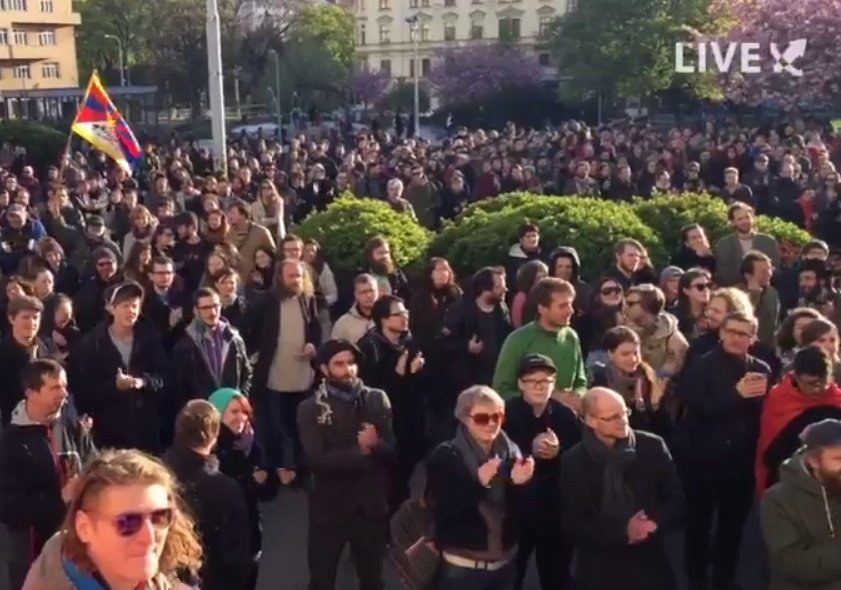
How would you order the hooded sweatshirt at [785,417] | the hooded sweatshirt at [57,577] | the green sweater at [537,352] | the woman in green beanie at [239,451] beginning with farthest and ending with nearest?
the green sweater at [537,352] < the woman in green beanie at [239,451] < the hooded sweatshirt at [785,417] < the hooded sweatshirt at [57,577]

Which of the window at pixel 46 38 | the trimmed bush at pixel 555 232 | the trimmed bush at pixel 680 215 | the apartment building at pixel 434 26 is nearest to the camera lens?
the trimmed bush at pixel 555 232

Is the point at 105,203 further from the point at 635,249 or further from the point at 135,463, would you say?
the point at 135,463

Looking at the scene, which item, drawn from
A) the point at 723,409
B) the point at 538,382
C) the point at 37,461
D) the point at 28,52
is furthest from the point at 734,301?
the point at 28,52

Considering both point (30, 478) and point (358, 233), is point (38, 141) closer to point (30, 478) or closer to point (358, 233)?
point (358, 233)

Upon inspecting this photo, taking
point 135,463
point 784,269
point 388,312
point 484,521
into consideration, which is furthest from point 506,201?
point 135,463

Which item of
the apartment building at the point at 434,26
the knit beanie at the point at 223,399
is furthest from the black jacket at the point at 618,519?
the apartment building at the point at 434,26

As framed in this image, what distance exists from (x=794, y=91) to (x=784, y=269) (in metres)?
29.7

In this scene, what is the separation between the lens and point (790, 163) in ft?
57.9

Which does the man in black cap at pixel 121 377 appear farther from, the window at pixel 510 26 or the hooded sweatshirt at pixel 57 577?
the window at pixel 510 26

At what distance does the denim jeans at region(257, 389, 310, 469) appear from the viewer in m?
8.75

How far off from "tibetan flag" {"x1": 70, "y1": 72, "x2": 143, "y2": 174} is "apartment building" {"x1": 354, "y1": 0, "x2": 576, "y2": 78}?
2755 inches

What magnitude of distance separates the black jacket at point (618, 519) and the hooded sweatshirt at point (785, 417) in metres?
0.86

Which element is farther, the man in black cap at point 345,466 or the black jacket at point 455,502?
the man in black cap at point 345,466

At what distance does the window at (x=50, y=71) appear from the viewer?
207 feet
